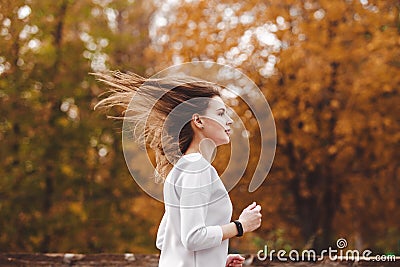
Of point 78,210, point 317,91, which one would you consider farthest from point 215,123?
point 78,210

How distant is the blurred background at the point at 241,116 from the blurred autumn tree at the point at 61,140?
19 millimetres

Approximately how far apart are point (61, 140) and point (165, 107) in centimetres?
830

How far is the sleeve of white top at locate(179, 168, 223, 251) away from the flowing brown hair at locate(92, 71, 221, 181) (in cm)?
24

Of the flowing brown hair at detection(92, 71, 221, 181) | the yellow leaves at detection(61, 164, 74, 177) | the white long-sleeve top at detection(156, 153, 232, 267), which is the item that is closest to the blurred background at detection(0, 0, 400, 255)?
the yellow leaves at detection(61, 164, 74, 177)

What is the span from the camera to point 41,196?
1045cm

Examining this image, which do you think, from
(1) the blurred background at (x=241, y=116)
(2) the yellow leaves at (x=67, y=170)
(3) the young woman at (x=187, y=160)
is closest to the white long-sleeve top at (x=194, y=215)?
(3) the young woman at (x=187, y=160)

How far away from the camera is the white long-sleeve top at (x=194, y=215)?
2314 mm

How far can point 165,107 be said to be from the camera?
8.53ft

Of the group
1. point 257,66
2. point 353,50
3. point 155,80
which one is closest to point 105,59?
point 257,66

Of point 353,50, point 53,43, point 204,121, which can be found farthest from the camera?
point 53,43

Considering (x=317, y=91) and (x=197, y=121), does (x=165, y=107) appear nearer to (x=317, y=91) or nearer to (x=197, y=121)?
(x=197, y=121)

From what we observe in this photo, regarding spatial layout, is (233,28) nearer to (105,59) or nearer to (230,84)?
(230,84)

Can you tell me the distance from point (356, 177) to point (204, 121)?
8774 millimetres

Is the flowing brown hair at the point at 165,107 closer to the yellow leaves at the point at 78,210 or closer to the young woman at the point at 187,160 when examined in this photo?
the young woman at the point at 187,160
